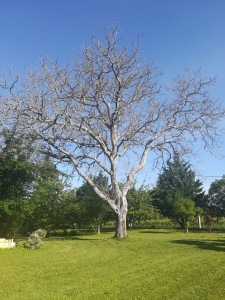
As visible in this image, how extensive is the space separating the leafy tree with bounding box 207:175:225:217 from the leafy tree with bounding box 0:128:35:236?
32899mm

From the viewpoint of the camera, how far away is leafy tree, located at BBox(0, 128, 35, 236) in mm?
14023

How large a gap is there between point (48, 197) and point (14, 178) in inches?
220

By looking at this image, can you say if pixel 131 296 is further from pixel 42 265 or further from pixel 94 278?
pixel 42 265

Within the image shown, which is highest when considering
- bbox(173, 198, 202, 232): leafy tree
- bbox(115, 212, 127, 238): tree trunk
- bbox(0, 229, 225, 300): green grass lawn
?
bbox(173, 198, 202, 232): leafy tree

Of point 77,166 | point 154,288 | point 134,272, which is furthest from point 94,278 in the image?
point 77,166

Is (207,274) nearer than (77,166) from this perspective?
Yes

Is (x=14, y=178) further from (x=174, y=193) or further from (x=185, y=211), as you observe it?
(x=174, y=193)

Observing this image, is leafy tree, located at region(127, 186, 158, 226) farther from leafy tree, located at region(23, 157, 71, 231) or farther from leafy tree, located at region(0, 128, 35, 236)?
leafy tree, located at region(0, 128, 35, 236)

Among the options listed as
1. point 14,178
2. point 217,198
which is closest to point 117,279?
point 14,178

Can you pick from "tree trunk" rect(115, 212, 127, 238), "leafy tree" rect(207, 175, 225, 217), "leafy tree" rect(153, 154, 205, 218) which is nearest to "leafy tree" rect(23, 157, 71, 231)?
"tree trunk" rect(115, 212, 127, 238)

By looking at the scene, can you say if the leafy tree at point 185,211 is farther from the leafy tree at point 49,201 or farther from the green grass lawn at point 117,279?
the green grass lawn at point 117,279

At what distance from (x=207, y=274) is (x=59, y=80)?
12.9 meters

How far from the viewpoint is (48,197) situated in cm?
1981

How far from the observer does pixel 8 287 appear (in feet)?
17.6
